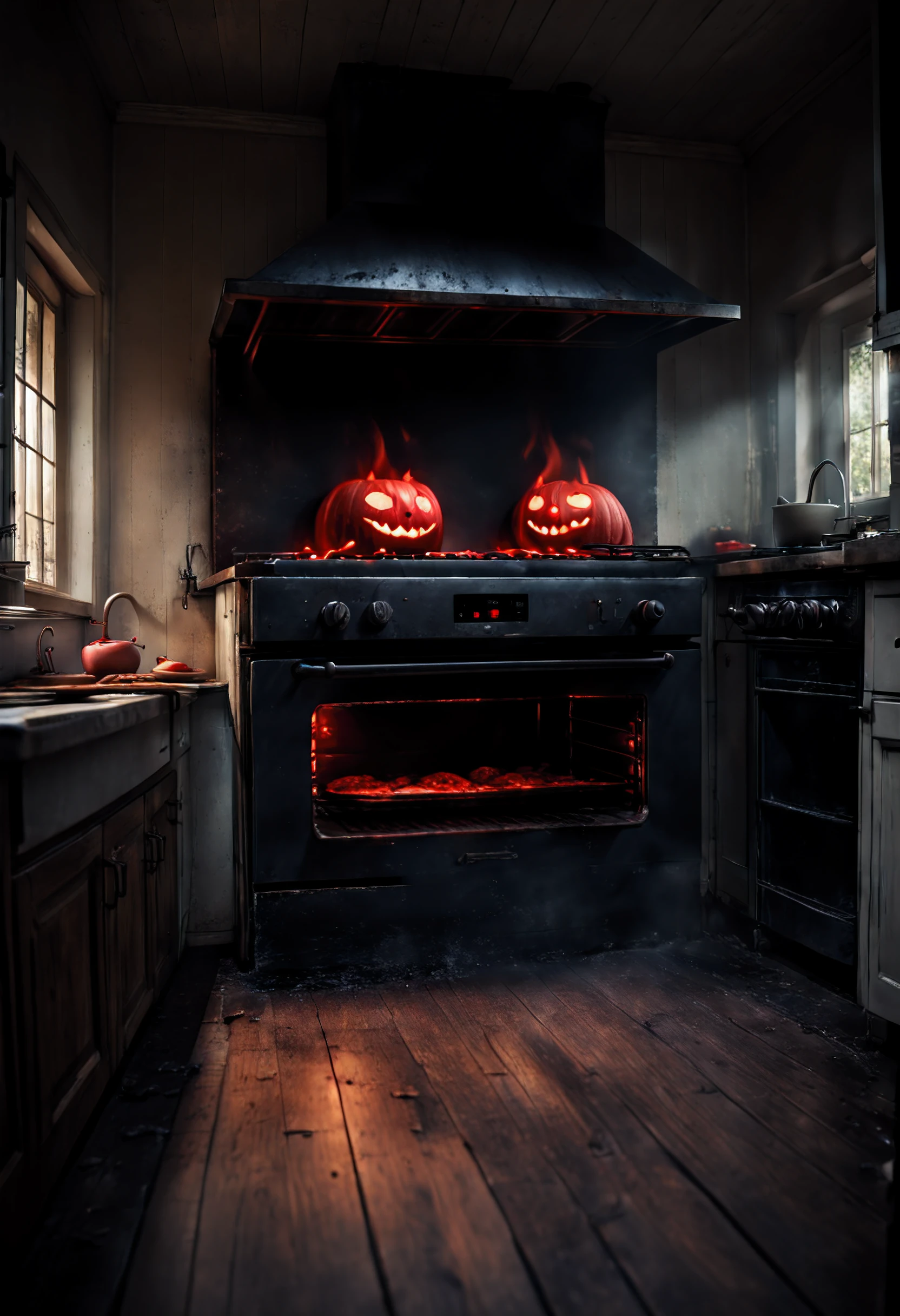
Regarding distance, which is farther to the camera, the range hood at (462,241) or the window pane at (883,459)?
the window pane at (883,459)

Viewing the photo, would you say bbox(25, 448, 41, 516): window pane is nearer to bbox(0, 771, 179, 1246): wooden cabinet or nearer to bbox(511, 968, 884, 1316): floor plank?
bbox(0, 771, 179, 1246): wooden cabinet

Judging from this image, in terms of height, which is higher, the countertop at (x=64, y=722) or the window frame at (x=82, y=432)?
the window frame at (x=82, y=432)

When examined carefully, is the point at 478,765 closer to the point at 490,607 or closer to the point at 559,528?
the point at 490,607

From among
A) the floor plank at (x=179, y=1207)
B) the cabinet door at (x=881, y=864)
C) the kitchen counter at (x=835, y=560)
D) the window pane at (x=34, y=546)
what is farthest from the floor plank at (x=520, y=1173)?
the window pane at (x=34, y=546)

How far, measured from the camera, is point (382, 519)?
10.3 ft

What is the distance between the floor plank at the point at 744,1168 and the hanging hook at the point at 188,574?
6.24 ft

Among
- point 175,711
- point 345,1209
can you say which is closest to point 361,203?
point 175,711

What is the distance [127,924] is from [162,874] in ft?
1.37

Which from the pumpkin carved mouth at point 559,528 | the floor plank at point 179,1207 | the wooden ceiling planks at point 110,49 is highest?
the wooden ceiling planks at point 110,49

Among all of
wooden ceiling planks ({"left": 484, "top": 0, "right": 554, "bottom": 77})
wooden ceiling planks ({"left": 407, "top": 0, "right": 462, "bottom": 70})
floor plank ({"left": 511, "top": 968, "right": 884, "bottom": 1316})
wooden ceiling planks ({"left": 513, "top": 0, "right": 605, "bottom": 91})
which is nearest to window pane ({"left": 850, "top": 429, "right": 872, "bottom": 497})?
wooden ceiling planks ({"left": 513, "top": 0, "right": 605, "bottom": 91})

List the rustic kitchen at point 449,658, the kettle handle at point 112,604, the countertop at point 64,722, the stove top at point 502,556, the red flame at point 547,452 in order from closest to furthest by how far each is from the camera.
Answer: the countertop at point 64,722, the rustic kitchen at point 449,658, the stove top at point 502,556, the kettle handle at point 112,604, the red flame at point 547,452

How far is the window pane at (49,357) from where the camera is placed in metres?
3.04

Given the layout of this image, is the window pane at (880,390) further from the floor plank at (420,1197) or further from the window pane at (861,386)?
the floor plank at (420,1197)

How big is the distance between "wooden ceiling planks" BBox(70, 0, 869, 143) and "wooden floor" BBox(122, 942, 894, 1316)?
2.95 metres
